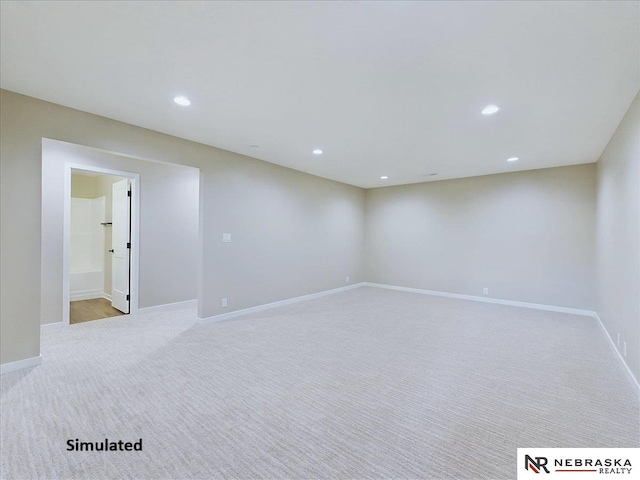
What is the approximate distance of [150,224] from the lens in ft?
16.2

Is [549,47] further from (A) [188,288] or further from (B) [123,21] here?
(A) [188,288]

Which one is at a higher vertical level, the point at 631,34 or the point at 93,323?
the point at 631,34

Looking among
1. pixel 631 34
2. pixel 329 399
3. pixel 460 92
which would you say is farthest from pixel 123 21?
pixel 631 34

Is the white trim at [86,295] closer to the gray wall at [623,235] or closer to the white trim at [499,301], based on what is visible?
the white trim at [499,301]

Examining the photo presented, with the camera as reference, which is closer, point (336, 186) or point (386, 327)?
point (386, 327)

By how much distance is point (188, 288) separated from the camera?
5438 mm

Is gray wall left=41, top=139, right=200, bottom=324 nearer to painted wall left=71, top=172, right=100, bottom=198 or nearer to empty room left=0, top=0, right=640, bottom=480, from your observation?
empty room left=0, top=0, right=640, bottom=480

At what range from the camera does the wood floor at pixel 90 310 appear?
462 centimetres

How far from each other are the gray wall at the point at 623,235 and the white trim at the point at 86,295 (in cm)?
836


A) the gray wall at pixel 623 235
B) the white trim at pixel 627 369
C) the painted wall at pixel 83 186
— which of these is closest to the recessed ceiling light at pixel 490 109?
the gray wall at pixel 623 235

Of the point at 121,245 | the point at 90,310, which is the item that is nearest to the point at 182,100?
the point at 121,245

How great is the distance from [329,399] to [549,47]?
2.99 metres

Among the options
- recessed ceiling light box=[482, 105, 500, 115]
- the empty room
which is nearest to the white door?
the empty room

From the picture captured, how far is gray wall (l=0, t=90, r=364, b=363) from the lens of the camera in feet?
8.81
